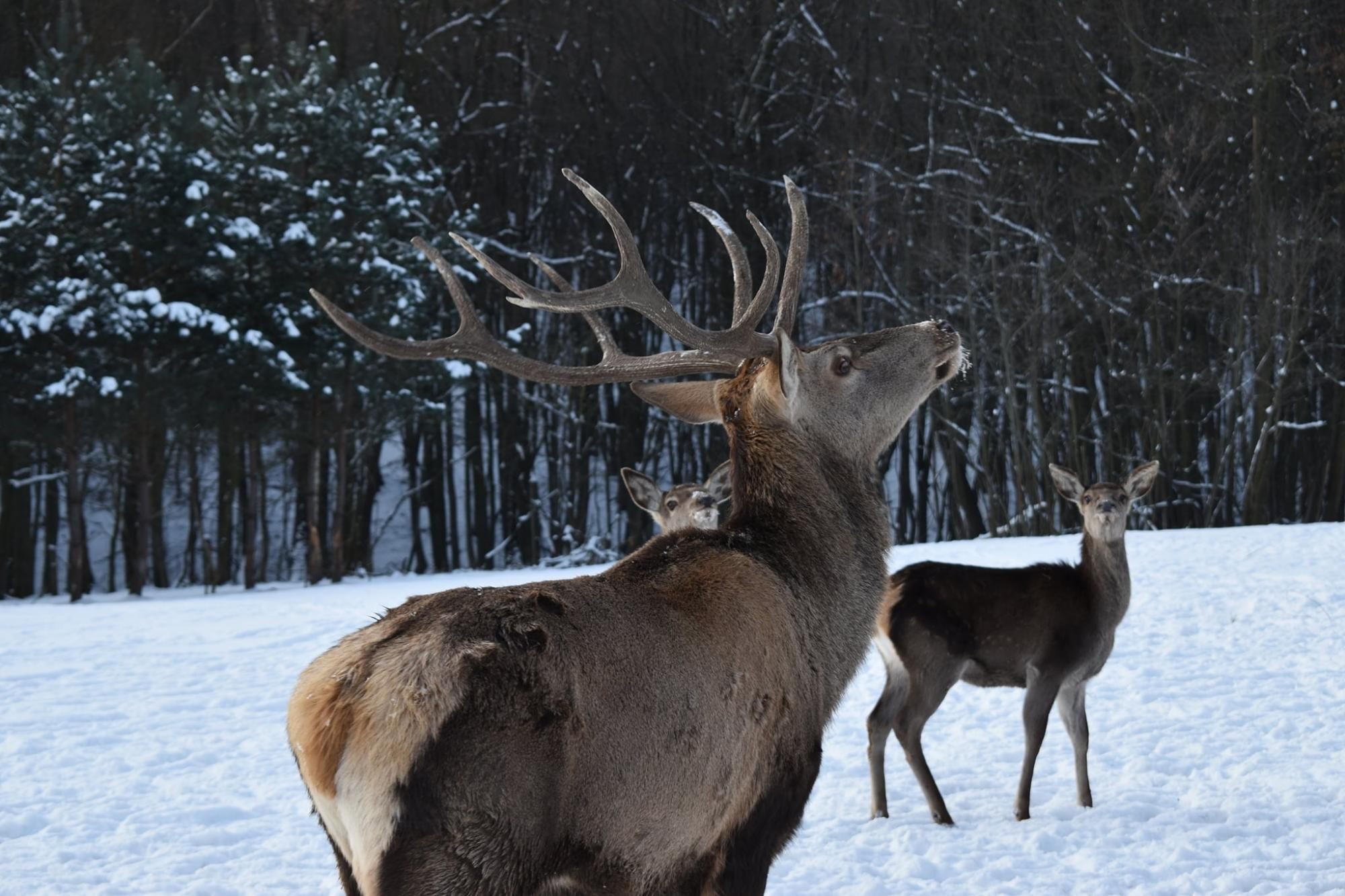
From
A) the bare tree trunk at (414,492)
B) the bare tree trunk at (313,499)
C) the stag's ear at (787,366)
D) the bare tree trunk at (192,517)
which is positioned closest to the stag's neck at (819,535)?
the stag's ear at (787,366)

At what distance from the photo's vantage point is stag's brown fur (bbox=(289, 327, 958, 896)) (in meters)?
2.72

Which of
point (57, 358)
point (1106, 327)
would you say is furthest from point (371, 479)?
point (1106, 327)

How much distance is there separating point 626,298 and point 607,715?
2220 mm

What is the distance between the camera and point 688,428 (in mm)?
27375

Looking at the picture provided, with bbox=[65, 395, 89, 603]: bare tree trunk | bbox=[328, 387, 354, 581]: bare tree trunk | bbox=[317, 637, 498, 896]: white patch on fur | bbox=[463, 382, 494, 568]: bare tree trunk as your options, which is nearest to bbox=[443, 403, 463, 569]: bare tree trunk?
bbox=[463, 382, 494, 568]: bare tree trunk

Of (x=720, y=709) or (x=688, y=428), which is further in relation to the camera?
(x=688, y=428)

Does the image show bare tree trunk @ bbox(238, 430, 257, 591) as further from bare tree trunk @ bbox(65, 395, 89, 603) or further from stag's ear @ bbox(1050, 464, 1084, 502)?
stag's ear @ bbox(1050, 464, 1084, 502)

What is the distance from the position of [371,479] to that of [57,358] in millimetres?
8189

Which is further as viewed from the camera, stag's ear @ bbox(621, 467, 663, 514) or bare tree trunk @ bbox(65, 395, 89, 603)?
bare tree trunk @ bbox(65, 395, 89, 603)

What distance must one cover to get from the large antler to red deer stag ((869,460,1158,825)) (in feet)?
9.05

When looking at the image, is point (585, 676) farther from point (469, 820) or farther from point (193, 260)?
point (193, 260)

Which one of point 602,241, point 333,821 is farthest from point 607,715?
point 602,241

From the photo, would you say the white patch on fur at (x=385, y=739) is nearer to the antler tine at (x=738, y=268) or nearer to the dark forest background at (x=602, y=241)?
the antler tine at (x=738, y=268)

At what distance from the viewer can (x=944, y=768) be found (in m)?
8.05
